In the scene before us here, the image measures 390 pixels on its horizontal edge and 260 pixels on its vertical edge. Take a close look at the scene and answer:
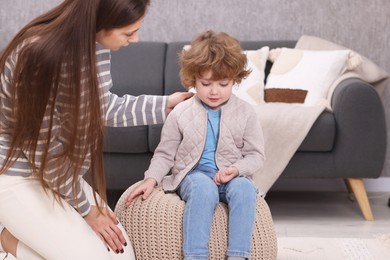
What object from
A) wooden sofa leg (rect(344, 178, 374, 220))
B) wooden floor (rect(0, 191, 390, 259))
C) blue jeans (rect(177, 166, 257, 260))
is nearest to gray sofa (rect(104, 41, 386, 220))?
wooden sofa leg (rect(344, 178, 374, 220))

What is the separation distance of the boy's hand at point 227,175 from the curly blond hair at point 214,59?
0.28m

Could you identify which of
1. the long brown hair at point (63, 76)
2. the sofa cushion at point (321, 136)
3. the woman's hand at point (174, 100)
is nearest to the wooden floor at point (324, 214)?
the sofa cushion at point (321, 136)

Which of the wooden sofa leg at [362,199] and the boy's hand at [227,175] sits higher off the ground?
the boy's hand at [227,175]

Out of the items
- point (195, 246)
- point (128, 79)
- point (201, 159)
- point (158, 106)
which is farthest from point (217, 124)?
point (128, 79)

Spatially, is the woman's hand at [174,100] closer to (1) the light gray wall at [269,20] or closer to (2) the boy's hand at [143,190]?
(2) the boy's hand at [143,190]

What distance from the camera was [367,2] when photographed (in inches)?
161

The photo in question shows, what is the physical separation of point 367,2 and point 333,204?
3.67 ft

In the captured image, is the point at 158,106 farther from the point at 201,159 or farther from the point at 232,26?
the point at 232,26

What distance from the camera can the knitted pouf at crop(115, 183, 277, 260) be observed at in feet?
6.91

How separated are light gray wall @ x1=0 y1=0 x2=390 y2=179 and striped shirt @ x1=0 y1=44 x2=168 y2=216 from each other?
2151 millimetres

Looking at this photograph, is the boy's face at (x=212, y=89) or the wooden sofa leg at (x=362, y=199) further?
the wooden sofa leg at (x=362, y=199)

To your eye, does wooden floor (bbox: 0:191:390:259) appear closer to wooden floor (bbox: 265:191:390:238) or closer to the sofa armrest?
wooden floor (bbox: 265:191:390:238)

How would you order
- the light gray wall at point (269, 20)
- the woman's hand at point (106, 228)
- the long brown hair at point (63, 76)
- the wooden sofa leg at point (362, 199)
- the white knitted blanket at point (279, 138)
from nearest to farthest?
the long brown hair at point (63, 76), the woman's hand at point (106, 228), the white knitted blanket at point (279, 138), the wooden sofa leg at point (362, 199), the light gray wall at point (269, 20)

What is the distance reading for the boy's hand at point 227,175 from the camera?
7.18 ft
